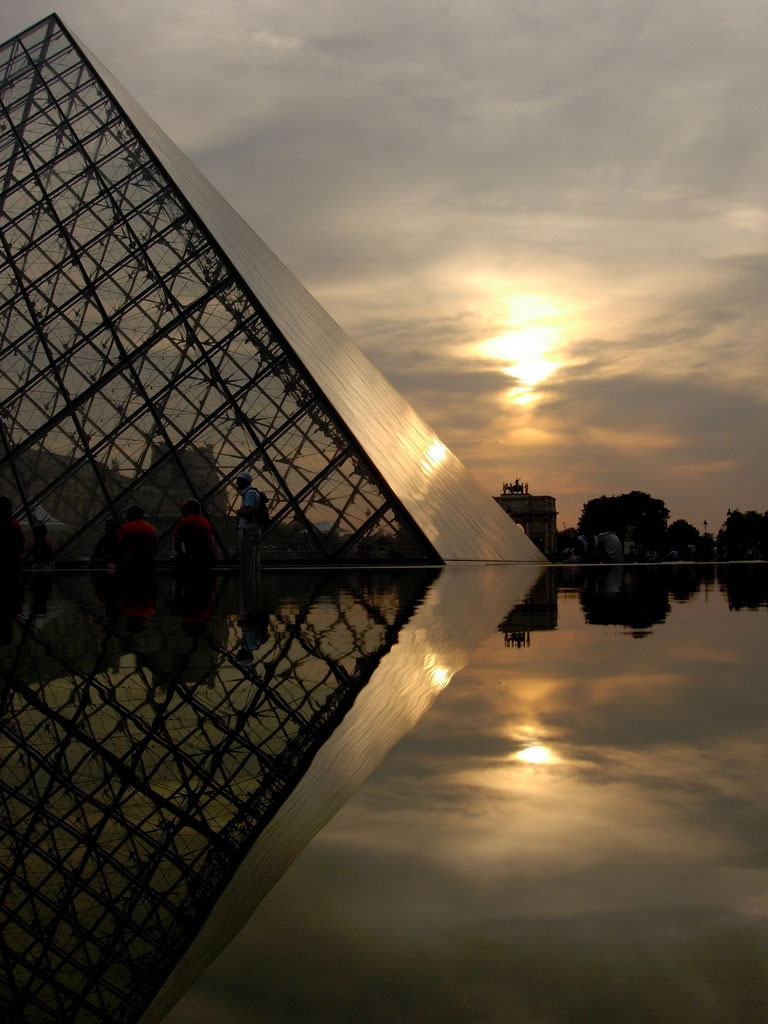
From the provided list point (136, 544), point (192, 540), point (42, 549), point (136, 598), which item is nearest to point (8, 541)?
point (136, 544)

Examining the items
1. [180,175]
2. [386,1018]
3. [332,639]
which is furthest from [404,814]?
[180,175]

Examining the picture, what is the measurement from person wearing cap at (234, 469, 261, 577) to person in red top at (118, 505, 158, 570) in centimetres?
135

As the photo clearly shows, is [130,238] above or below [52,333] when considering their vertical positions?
above

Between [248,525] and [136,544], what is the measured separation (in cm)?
164

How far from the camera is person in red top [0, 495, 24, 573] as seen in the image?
13.4 metres

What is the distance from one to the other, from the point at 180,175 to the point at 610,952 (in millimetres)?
23844

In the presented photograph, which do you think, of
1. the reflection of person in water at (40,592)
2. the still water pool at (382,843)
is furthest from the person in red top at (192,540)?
the still water pool at (382,843)

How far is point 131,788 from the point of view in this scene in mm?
2771

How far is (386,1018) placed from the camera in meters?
1.41

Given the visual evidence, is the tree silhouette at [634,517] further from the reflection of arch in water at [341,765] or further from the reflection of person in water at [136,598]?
the reflection of arch in water at [341,765]

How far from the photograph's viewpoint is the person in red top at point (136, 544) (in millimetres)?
13508

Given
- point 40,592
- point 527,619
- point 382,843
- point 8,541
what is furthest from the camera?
point 8,541

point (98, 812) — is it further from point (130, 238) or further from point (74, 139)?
point (74, 139)

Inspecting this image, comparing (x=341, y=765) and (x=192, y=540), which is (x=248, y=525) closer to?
(x=192, y=540)
